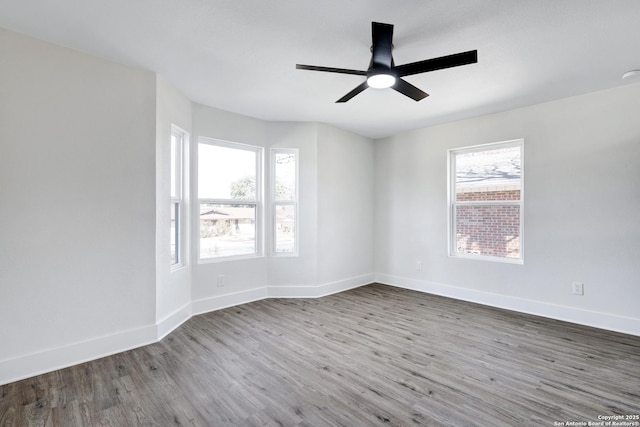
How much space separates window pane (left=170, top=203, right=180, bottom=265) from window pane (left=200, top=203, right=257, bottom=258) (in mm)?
303

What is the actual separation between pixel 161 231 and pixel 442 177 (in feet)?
12.6

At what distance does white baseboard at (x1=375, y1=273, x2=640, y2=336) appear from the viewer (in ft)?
10.5

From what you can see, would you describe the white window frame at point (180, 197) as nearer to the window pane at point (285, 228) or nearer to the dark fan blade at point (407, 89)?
the window pane at point (285, 228)

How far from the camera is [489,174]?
4223 mm

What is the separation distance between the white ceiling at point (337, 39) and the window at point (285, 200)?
3.93 feet

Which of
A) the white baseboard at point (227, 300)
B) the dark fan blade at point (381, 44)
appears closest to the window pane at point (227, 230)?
the white baseboard at point (227, 300)

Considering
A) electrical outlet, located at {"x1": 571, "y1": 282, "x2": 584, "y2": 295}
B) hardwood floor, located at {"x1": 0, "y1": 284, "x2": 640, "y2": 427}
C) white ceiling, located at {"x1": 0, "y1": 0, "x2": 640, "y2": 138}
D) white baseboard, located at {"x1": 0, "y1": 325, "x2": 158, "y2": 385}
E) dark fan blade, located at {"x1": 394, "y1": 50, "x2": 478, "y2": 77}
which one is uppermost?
white ceiling, located at {"x1": 0, "y1": 0, "x2": 640, "y2": 138}

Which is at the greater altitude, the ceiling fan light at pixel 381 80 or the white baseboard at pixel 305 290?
the ceiling fan light at pixel 381 80

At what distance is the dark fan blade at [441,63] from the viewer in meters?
1.91

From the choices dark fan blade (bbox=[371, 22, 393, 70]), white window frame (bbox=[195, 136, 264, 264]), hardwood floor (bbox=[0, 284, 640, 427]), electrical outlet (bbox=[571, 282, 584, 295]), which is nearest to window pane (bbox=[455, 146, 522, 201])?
electrical outlet (bbox=[571, 282, 584, 295])

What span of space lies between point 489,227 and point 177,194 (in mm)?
4072

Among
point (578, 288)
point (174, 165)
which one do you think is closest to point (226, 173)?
point (174, 165)

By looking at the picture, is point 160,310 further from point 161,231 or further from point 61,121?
point 61,121

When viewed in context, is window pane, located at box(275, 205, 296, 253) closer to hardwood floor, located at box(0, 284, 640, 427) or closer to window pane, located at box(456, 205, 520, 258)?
hardwood floor, located at box(0, 284, 640, 427)
